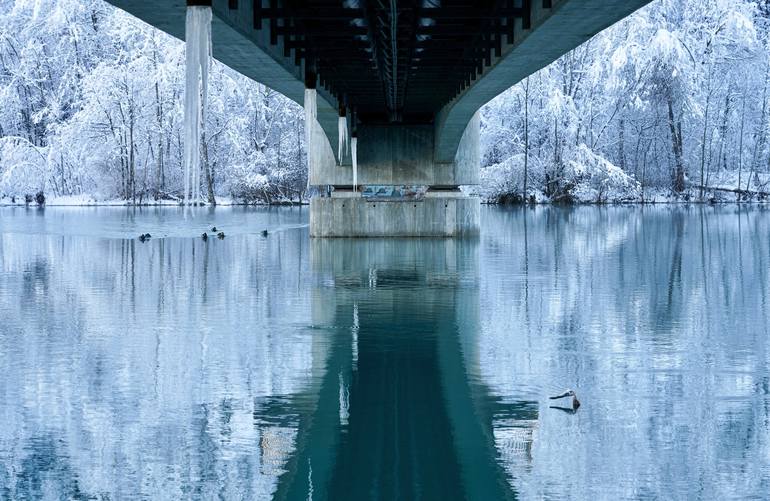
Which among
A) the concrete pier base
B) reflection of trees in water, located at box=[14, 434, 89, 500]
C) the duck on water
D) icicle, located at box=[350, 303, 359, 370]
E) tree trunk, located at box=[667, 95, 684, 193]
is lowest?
reflection of trees in water, located at box=[14, 434, 89, 500]

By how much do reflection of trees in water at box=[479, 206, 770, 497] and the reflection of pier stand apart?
49 cm

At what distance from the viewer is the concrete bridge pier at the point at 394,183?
45.0m

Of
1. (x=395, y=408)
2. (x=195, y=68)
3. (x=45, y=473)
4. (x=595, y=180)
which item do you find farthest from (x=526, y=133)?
(x=45, y=473)

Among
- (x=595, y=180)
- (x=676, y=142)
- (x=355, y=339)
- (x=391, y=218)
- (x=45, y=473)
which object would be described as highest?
(x=676, y=142)

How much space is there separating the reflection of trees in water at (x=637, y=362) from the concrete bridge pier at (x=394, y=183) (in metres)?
10.3

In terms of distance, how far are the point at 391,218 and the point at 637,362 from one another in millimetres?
30336

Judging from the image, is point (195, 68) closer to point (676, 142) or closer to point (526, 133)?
point (526, 133)

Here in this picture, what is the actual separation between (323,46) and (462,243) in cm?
2000

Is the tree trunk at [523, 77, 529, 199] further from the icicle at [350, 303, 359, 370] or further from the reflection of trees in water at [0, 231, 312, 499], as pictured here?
the icicle at [350, 303, 359, 370]

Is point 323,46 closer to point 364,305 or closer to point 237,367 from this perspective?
point 364,305

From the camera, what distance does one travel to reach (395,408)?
12805 mm

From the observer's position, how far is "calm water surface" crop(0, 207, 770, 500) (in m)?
10.0

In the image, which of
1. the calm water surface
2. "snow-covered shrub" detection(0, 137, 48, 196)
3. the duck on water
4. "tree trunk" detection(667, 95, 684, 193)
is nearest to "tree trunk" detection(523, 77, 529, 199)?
"tree trunk" detection(667, 95, 684, 193)

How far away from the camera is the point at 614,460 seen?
1038 centimetres
